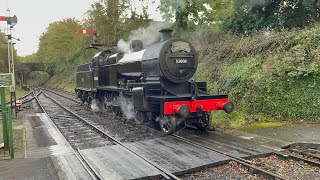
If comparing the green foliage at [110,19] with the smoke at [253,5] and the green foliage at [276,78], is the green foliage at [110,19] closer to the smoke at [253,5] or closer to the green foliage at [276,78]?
the smoke at [253,5]

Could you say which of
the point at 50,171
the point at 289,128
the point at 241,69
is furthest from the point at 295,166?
the point at 241,69

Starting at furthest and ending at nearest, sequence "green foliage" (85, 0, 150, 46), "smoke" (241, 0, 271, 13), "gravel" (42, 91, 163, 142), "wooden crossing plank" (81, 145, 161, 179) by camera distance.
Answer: "green foliage" (85, 0, 150, 46) < "smoke" (241, 0, 271, 13) < "gravel" (42, 91, 163, 142) < "wooden crossing plank" (81, 145, 161, 179)

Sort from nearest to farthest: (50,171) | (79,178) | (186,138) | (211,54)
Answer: (79,178) < (50,171) < (186,138) < (211,54)

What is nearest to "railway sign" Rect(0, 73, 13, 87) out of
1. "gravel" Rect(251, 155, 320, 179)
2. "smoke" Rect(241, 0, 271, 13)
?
"gravel" Rect(251, 155, 320, 179)

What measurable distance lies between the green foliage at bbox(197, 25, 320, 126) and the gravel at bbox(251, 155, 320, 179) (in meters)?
3.69

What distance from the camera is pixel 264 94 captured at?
10578mm

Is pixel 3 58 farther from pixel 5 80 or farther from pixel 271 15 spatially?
pixel 5 80

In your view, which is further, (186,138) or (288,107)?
(288,107)

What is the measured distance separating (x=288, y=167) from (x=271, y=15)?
34.4 ft

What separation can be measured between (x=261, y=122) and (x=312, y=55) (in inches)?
104

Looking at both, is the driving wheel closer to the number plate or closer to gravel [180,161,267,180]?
the number plate

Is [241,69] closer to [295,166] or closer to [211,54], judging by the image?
[211,54]

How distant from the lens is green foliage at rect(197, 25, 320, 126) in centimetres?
980

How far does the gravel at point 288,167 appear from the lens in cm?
546
